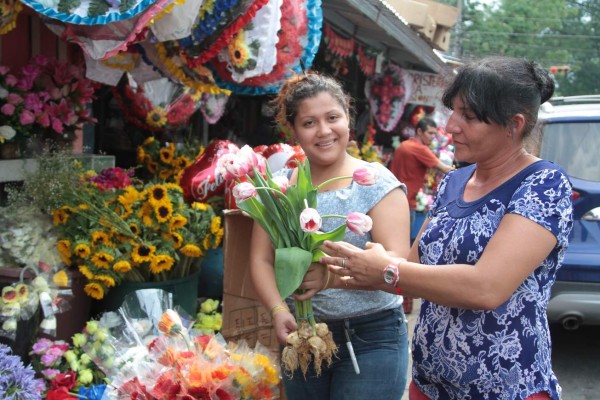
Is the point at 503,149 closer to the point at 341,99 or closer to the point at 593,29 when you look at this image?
the point at 341,99

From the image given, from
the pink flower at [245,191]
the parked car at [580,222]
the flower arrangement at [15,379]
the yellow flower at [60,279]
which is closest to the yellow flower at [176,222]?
the yellow flower at [60,279]

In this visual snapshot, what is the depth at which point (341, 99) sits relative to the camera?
8.07ft

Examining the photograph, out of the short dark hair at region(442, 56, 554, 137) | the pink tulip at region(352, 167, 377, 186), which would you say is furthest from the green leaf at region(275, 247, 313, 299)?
the short dark hair at region(442, 56, 554, 137)

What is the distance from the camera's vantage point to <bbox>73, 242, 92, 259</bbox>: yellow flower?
13.0 feet

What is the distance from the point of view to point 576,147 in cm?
511

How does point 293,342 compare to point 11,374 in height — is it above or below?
above

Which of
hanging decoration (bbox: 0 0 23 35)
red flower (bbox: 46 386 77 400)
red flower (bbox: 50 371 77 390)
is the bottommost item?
red flower (bbox: 50 371 77 390)

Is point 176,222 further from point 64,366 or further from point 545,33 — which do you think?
point 545,33

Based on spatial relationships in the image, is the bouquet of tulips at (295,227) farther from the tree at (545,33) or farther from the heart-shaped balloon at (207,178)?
the tree at (545,33)

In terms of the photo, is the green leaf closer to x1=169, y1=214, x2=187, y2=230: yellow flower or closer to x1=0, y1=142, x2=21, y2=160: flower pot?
x1=169, y1=214, x2=187, y2=230: yellow flower

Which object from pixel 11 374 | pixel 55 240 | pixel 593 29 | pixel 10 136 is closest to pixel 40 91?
pixel 10 136

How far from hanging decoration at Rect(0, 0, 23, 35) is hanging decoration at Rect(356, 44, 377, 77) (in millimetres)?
5876

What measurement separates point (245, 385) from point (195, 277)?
86.1 inches

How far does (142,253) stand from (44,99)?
1.33 m
